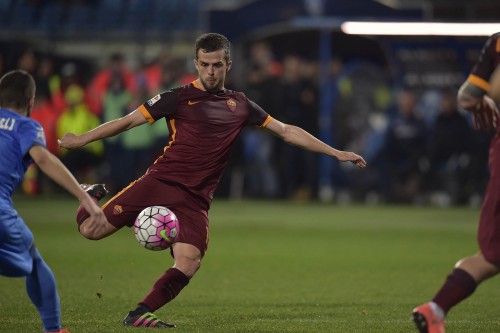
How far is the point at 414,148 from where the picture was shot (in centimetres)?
2194

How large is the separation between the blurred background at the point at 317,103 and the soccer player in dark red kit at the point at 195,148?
538 inches

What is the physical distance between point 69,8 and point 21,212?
13233 millimetres

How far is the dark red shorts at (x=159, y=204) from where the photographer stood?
7.72 metres

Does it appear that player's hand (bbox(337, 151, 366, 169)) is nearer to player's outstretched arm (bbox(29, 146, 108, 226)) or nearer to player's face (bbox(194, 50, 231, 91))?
player's face (bbox(194, 50, 231, 91))

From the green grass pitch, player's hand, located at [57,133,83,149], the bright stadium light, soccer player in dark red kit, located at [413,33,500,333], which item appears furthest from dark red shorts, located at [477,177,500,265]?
the bright stadium light

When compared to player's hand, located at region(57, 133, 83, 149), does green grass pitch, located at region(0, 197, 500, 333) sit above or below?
below

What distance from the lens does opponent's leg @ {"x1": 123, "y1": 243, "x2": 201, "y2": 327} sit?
289 inches

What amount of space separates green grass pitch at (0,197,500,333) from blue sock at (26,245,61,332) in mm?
798

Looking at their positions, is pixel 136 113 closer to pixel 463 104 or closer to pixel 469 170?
pixel 463 104

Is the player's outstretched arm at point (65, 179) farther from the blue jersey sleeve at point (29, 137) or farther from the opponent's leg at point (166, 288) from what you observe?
the opponent's leg at point (166, 288)

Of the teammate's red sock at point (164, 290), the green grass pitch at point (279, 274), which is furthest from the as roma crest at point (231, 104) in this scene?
the green grass pitch at point (279, 274)

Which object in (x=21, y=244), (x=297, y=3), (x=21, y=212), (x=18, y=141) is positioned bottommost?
(x=21, y=212)

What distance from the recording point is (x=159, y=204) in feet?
25.6

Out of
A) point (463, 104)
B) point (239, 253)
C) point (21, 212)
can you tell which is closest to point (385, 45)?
point (21, 212)
